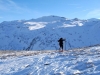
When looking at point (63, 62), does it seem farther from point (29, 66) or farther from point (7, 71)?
point (7, 71)

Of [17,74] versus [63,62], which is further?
[63,62]

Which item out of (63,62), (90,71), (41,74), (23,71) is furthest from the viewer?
(63,62)

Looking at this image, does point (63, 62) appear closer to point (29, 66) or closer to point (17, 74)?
point (29, 66)

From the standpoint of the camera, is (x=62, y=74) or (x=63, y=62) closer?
(x=62, y=74)

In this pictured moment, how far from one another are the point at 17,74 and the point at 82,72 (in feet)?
19.3

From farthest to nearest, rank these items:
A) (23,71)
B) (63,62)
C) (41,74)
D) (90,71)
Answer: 1. (63,62)
2. (23,71)
3. (41,74)
4. (90,71)

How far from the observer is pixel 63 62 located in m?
21.8

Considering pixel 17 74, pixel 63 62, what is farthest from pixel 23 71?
pixel 63 62

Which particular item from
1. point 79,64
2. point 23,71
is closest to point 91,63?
point 79,64

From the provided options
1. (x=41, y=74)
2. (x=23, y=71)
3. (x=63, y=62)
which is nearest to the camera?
(x=41, y=74)

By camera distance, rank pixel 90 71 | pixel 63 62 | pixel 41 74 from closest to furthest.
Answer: pixel 90 71 → pixel 41 74 → pixel 63 62

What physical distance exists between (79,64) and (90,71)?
2.45 meters

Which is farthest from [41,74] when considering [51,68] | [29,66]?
[29,66]

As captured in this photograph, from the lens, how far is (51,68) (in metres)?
20.1
